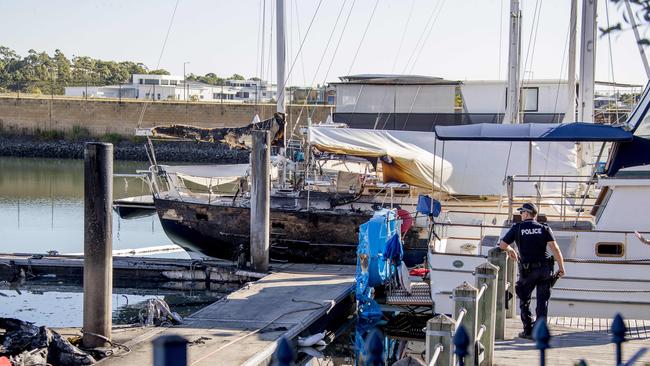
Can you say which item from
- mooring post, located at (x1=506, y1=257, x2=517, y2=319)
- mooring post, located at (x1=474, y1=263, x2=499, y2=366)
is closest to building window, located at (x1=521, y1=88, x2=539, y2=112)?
mooring post, located at (x1=506, y1=257, x2=517, y2=319)

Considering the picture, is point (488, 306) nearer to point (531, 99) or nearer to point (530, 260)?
point (530, 260)

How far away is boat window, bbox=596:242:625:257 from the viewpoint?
614 inches

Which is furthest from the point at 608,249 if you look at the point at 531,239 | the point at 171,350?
the point at 171,350

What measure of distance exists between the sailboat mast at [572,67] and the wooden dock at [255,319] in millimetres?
6818

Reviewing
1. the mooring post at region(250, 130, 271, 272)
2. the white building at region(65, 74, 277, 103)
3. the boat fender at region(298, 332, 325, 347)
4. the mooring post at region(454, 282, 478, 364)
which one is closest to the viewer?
the mooring post at region(454, 282, 478, 364)

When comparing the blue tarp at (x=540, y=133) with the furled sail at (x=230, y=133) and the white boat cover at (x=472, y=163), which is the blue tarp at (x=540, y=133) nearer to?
the white boat cover at (x=472, y=163)

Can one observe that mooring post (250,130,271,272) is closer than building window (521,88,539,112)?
Yes

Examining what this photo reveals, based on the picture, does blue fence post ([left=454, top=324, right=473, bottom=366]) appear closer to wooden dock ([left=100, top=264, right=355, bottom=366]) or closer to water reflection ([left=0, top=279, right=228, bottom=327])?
wooden dock ([left=100, top=264, right=355, bottom=366])

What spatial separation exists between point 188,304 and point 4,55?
127152 millimetres

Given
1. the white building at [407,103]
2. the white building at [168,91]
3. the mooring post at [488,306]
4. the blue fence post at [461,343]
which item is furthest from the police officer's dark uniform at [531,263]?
the white building at [168,91]

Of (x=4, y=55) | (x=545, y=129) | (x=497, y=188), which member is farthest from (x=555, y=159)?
Result: (x=4, y=55)

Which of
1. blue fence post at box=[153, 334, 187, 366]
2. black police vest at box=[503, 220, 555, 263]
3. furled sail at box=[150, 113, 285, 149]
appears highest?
furled sail at box=[150, 113, 285, 149]

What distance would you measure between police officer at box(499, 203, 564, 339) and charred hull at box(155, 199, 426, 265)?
10.1 meters

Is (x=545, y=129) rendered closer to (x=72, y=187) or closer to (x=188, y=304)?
(x=188, y=304)
